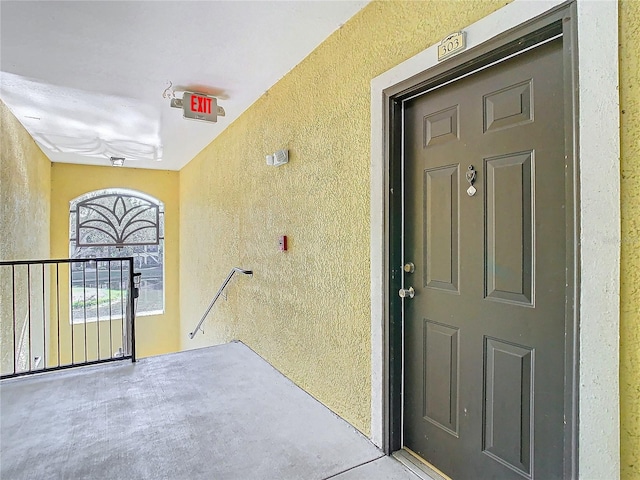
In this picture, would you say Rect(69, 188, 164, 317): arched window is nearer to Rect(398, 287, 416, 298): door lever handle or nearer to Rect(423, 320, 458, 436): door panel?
Rect(398, 287, 416, 298): door lever handle

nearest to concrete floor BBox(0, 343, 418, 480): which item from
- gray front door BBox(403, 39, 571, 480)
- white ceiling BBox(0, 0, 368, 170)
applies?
gray front door BBox(403, 39, 571, 480)

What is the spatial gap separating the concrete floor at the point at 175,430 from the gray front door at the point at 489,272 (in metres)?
0.42

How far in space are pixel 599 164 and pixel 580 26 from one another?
17.1 inches

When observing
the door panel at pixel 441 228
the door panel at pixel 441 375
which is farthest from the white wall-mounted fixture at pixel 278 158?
the door panel at pixel 441 375

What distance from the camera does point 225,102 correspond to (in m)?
3.47

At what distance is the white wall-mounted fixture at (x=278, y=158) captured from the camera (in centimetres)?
284

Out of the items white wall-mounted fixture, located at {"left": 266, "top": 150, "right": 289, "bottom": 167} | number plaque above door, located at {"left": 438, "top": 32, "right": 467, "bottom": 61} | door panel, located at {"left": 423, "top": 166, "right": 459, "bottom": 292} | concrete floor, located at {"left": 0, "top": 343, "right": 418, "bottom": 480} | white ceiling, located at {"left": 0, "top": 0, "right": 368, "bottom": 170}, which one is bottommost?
concrete floor, located at {"left": 0, "top": 343, "right": 418, "bottom": 480}

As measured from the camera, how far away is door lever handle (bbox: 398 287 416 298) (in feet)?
6.09

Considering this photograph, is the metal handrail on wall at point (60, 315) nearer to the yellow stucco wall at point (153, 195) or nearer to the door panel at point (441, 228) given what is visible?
the yellow stucco wall at point (153, 195)

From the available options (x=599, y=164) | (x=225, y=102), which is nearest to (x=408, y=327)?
(x=599, y=164)

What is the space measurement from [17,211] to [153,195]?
3210 millimetres

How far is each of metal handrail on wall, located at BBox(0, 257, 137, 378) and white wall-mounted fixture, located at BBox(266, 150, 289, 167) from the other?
1.46 m

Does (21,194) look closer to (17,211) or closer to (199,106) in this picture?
(17,211)

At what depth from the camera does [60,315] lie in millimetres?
6285
